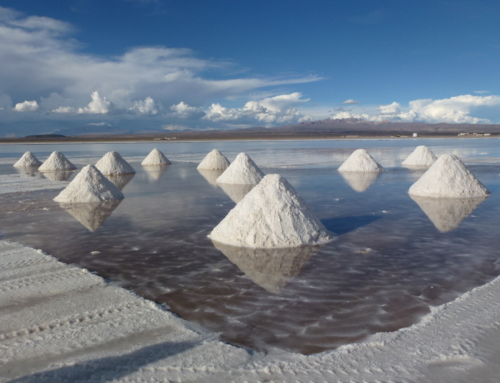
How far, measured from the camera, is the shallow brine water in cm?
401

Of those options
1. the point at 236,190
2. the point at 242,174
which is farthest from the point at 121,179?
the point at 236,190

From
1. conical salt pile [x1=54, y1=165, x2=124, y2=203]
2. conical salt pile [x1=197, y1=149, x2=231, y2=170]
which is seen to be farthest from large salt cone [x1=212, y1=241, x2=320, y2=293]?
conical salt pile [x1=197, y1=149, x2=231, y2=170]

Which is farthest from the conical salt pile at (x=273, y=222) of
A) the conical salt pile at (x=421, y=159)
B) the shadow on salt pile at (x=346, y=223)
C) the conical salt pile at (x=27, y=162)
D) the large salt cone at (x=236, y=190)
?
the conical salt pile at (x=27, y=162)

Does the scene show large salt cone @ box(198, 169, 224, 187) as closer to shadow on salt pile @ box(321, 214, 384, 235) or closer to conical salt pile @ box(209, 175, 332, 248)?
shadow on salt pile @ box(321, 214, 384, 235)

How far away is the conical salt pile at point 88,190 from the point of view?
36.4ft

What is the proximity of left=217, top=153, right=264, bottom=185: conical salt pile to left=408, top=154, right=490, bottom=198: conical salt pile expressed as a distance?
5.59 meters

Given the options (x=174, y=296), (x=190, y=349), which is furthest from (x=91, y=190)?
(x=190, y=349)

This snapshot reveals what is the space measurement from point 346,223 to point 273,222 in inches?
87.9

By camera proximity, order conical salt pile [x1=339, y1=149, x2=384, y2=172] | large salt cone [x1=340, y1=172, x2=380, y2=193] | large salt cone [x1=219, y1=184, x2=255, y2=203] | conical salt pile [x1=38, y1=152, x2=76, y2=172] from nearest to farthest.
Result: large salt cone [x1=219, y1=184, x2=255, y2=203] < large salt cone [x1=340, y1=172, x2=380, y2=193] < conical salt pile [x1=339, y1=149, x2=384, y2=172] < conical salt pile [x1=38, y1=152, x2=76, y2=172]

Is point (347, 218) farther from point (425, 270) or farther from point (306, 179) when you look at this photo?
point (306, 179)

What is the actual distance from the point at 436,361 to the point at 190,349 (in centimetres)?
192

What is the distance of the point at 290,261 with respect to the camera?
19.1ft

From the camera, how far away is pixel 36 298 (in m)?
4.58

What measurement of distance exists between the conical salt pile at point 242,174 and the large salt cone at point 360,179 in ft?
10.8
